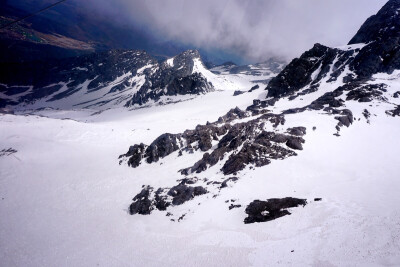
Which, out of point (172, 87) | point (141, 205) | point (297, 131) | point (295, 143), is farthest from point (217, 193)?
point (172, 87)

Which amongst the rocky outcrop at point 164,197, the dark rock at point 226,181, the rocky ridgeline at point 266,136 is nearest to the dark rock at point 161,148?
the rocky ridgeline at point 266,136

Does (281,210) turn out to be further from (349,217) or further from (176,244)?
(176,244)

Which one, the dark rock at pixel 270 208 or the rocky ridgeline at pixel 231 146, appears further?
the rocky ridgeline at pixel 231 146

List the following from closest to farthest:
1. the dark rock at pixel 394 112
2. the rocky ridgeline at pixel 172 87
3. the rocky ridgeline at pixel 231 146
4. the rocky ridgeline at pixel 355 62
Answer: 1. the rocky ridgeline at pixel 231 146
2. the dark rock at pixel 394 112
3. the rocky ridgeline at pixel 355 62
4. the rocky ridgeline at pixel 172 87

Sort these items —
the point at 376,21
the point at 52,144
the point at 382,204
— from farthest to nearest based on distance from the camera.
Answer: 1. the point at 376,21
2. the point at 52,144
3. the point at 382,204

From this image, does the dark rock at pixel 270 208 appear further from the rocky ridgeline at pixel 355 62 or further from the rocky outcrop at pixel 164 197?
the rocky ridgeline at pixel 355 62

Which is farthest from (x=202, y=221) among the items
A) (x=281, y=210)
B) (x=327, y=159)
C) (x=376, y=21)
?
(x=376, y=21)
